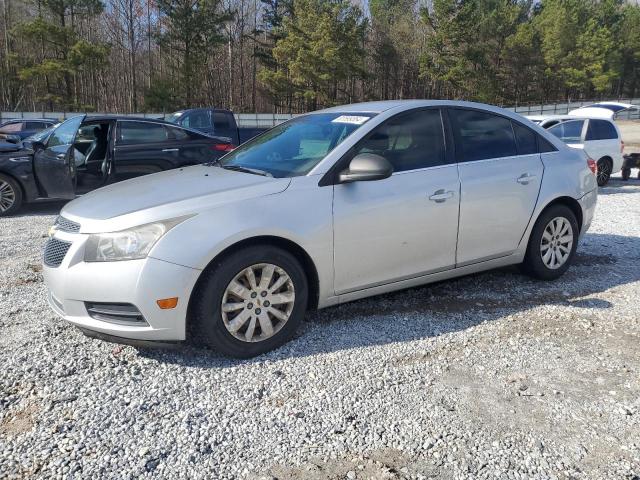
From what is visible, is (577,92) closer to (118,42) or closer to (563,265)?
(118,42)

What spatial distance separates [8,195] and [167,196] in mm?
5996

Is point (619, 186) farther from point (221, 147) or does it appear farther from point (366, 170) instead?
point (366, 170)

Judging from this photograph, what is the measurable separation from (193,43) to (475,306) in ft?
135

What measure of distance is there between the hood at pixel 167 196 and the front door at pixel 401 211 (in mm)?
574

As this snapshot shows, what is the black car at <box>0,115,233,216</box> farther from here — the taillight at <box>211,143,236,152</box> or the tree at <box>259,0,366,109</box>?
the tree at <box>259,0,366,109</box>

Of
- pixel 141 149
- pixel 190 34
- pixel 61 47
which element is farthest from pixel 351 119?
pixel 190 34

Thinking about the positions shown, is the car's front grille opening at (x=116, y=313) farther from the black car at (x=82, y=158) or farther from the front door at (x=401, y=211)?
the black car at (x=82, y=158)

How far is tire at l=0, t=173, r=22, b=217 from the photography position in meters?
8.23

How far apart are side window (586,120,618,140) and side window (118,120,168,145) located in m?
8.96

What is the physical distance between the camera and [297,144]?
4246 mm

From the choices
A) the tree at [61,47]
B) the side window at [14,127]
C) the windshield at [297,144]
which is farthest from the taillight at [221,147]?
the tree at [61,47]

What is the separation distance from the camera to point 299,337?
3.86 m

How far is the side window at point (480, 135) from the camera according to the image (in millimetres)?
4445

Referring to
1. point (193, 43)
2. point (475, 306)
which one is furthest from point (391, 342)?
point (193, 43)
